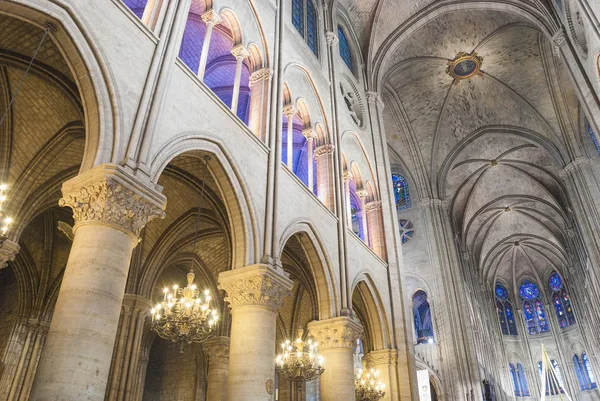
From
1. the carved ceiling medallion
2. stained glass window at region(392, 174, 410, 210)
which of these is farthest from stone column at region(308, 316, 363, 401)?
the carved ceiling medallion

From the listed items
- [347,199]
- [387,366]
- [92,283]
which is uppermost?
[347,199]

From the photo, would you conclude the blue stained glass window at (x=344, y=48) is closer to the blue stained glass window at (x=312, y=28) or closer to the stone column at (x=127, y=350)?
the blue stained glass window at (x=312, y=28)

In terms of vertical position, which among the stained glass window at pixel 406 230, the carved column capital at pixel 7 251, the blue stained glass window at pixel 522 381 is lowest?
the carved column capital at pixel 7 251

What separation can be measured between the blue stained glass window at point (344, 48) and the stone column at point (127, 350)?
10.8m

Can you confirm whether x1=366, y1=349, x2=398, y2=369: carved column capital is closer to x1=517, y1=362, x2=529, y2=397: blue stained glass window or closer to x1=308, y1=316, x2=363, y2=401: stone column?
x1=308, y1=316, x2=363, y2=401: stone column

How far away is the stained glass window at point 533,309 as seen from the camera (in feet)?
123

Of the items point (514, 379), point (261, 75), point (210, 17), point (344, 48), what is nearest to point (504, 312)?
point (514, 379)

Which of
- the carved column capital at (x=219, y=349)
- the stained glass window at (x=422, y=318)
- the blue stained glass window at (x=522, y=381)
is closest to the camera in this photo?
the carved column capital at (x=219, y=349)

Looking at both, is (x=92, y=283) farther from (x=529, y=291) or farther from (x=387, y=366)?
(x=529, y=291)

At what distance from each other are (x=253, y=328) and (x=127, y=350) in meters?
4.80

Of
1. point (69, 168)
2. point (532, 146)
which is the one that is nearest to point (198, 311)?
point (69, 168)

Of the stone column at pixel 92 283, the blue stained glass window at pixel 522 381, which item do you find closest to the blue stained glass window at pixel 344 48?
the stone column at pixel 92 283

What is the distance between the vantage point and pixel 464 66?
21.9 meters

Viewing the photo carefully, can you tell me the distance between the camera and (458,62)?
70.7ft
